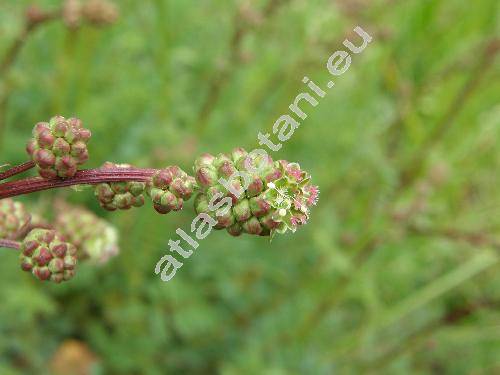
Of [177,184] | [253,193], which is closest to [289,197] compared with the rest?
[253,193]

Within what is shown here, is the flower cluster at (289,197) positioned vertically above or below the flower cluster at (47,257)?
above

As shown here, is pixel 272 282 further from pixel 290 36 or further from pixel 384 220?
pixel 290 36

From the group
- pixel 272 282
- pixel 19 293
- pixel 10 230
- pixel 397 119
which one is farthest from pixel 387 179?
pixel 10 230

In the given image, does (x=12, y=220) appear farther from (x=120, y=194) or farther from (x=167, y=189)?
(x=167, y=189)

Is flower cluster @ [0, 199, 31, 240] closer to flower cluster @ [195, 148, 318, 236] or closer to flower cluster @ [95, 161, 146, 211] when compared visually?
flower cluster @ [95, 161, 146, 211]

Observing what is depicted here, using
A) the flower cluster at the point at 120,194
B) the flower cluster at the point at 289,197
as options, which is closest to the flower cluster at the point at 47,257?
the flower cluster at the point at 120,194

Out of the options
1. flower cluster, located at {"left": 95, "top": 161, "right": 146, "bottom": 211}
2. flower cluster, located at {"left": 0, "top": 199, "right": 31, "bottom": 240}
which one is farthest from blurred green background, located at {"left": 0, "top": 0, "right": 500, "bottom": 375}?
flower cluster, located at {"left": 95, "top": 161, "right": 146, "bottom": 211}

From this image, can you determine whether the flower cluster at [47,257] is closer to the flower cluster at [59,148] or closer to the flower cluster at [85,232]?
the flower cluster at [59,148]
